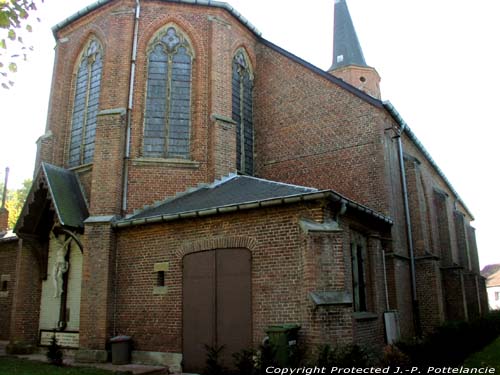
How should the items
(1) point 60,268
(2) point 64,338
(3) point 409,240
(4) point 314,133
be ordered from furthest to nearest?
(4) point 314,133, (3) point 409,240, (1) point 60,268, (2) point 64,338

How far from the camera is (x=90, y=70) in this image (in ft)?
54.5

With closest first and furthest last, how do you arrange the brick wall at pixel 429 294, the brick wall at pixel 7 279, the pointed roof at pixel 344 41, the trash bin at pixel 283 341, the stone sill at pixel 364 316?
the trash bin at pixel 283 341
the stone sill at pixel 364 316
the brick wall at pixel 429 294
the brick wall at pixel 7 279
the pointed roof at pixel 344 41

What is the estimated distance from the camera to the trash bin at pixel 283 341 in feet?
30.1

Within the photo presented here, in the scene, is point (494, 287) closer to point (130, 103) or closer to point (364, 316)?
point (364, 316)

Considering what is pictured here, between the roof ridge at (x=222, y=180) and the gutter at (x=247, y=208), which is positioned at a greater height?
the roof ridge at (x=222, y=180)

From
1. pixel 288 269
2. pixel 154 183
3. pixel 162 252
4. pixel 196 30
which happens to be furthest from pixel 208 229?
pixel 196 30

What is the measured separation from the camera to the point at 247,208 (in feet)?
36.1

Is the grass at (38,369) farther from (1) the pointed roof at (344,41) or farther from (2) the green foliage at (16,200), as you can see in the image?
(2) the green foliage at (16,200)

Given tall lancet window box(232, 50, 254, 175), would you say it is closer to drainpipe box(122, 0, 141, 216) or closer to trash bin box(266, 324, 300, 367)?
drainpipe box(122, 0, 141, 216)

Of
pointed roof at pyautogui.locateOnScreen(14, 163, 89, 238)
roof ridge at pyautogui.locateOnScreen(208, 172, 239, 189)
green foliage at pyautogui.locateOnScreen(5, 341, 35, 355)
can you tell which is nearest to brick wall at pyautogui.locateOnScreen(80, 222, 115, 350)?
pointed roof at pyautogui.locateOnScreen(14, 163, 89, 238)

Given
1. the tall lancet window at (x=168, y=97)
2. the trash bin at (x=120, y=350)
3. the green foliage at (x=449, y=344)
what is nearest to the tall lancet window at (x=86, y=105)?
the tall lancet window at (x=168, y=97)

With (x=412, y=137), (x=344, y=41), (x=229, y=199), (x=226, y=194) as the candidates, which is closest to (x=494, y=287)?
(x=344, y=41)

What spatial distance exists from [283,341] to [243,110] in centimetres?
1014

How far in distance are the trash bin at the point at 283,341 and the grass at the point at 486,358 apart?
433 cm
